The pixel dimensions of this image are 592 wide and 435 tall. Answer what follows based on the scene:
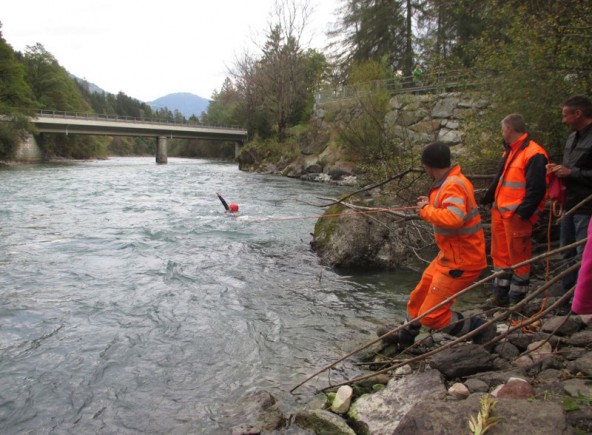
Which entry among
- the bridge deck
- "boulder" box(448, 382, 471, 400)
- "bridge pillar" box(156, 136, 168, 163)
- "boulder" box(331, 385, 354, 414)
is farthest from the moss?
"bridge pillar" box(156, 136, 168, 163)

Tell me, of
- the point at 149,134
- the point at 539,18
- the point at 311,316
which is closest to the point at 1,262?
the point at 311,316

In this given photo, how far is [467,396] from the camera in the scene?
3279mm

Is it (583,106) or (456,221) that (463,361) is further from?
(583,106)

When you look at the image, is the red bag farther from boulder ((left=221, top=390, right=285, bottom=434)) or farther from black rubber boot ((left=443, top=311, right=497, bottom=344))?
boulder ((left=221, top=390, right=285, bottom=434))

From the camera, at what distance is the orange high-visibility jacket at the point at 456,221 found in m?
3.77

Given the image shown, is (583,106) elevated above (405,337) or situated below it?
above

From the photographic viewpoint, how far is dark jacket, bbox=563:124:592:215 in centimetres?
449

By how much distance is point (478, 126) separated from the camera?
921cm

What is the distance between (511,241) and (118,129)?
5326cm

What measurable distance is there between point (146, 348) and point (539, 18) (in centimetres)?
874

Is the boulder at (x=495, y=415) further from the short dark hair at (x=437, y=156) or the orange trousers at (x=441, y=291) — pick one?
the short dark hair at (x=437, y=156)

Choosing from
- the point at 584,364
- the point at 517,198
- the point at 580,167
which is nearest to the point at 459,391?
the point at 584,364

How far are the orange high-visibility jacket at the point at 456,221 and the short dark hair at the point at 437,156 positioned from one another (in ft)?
0.39

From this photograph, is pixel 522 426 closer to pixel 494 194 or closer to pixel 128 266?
pixel 494 194
